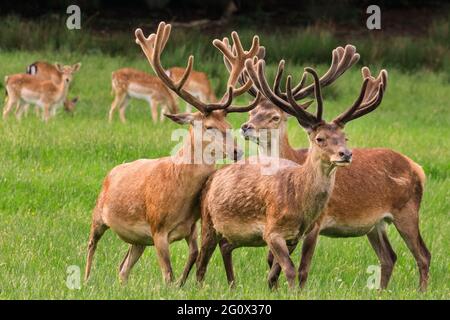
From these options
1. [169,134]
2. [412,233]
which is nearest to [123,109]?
[169,134]

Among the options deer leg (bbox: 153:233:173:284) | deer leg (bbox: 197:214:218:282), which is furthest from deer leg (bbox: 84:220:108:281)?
deer leg (bbox: 197:214:218:282)

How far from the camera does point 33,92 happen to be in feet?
62.8

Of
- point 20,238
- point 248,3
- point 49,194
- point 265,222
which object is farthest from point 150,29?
point 265,222

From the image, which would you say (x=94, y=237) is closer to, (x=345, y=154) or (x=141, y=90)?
(x=345, y=154)

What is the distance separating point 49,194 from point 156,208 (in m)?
3.58

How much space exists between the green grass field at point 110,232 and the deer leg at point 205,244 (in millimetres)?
125

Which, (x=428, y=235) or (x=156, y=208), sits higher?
(x=156, y=208)

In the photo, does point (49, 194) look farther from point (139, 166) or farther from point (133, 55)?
point (133, 55)

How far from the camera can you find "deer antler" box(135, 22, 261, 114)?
29.1 feet

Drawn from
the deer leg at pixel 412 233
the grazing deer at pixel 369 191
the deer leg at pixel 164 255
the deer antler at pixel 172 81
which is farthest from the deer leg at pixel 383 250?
the deer leg at pixel 164 255

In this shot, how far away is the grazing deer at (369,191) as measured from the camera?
31.3 feet

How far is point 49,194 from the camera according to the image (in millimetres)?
12242

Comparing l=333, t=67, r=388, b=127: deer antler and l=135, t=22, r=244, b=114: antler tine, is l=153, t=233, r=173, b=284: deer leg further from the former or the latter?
l=333, t=67, r=388, b=127: deer antler

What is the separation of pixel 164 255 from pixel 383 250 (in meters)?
2.20
